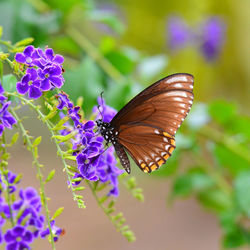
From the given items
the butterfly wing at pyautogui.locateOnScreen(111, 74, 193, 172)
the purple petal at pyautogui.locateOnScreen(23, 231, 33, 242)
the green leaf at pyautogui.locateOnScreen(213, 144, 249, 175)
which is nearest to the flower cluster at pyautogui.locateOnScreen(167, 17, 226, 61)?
the green leaf at pyautogui.locateOnScreen(213, 144, 249, 175)

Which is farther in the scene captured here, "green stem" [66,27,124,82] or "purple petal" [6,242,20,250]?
"green stem" [66,27,124,82]

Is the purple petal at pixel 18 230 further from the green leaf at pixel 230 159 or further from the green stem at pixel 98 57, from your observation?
the green leaf at pixel 230 159

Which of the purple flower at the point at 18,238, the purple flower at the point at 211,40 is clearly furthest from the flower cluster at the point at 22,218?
the purple flower at the point at 211,40

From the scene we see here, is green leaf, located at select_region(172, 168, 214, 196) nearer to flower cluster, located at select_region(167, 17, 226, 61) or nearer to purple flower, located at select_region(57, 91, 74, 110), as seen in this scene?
purple flower, located at select_region(57, 91, 74, 110)

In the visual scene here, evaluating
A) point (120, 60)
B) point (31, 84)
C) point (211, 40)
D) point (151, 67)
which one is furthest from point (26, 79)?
point (211, 40)

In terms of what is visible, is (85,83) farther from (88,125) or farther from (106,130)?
(88,125)

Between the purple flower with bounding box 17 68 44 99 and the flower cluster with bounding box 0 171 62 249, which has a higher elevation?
the purple flower with bounding box 17 68 44 99

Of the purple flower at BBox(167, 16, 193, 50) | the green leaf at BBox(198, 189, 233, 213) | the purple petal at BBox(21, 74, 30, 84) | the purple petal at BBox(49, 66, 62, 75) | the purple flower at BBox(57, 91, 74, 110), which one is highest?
the purple flower at BBox(167, 16, 193, 50)

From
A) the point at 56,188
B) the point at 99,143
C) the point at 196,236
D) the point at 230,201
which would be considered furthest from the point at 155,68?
the point at 56,188

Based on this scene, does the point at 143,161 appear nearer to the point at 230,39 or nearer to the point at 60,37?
the point at 60,37
